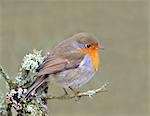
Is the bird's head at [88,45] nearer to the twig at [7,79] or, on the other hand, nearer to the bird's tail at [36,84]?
the bird's tail at [36,84]

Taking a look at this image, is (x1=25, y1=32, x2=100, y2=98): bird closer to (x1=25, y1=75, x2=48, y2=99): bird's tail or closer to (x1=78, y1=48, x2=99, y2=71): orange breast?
(x1=78, y1=48, x2=99, y2=71): orange breast

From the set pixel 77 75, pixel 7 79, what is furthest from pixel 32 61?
pixel 77 75

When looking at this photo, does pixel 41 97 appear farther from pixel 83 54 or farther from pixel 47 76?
pixel 83 54

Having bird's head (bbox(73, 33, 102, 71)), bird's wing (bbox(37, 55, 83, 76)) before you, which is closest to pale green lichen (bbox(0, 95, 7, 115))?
bird's wing (bbox(37, 55, 83, 76))

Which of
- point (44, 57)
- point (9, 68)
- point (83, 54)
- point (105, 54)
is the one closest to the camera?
point (44, 57)

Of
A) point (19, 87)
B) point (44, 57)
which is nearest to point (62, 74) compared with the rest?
point (44, 57)

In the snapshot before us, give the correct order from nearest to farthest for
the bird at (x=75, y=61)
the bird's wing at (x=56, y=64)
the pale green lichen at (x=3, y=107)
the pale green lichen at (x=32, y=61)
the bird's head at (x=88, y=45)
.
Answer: the pale green lichen at (x=3, y=107) → the pale green lichen at (x=32, y=61) → the bird's wing at (x=56, y=64) → the bird at (x=75, y=61) → the bird's head at (x=88, y=45)

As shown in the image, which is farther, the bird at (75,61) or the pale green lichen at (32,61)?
the bird at (75,61)

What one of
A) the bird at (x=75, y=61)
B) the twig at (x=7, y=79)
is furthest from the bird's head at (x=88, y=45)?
the twig at (x=7, y=79)
